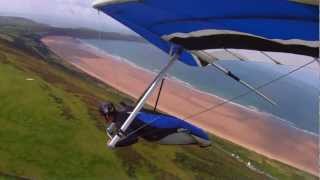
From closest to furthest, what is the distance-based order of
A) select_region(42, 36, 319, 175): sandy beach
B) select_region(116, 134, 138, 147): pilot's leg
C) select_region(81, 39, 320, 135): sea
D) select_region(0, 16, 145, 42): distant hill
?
select_region(116, 134, 138, 147): pilot's leg < select_region(42, 36, 319, 175): sandy beach < select_region(81, 39, 320, 135): sea < select_region(0, 16, 145, 42): distant hill

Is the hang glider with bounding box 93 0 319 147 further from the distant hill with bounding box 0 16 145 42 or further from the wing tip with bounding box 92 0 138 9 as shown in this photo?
the distant hill with bounding box 0 16 145 42

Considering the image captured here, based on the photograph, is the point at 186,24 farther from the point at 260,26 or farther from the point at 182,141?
the point at 182,141

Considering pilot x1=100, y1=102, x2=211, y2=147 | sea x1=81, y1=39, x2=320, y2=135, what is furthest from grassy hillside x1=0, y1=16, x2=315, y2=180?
pilot x1=100, y1=102, x2=211, y2=147

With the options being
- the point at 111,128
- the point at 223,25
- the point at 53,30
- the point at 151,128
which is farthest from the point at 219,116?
the point at 223,25

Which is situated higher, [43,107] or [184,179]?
[43,107]

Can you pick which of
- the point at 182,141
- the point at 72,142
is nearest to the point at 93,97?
the point at 72,142
